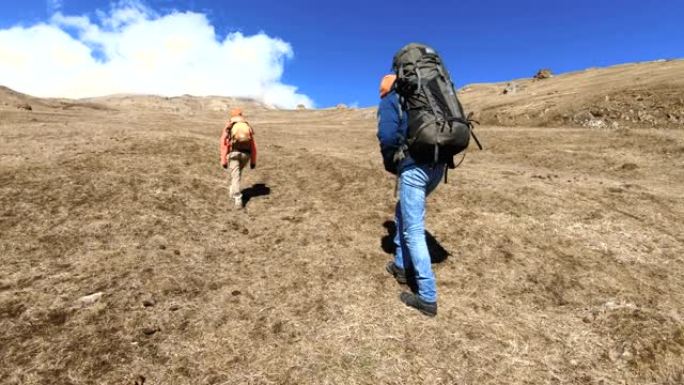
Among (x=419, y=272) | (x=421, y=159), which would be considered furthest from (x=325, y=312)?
(x=421, y=159)

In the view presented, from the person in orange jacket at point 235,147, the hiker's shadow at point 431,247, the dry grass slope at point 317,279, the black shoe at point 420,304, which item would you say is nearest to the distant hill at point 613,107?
the dry grass slope at point 317,279

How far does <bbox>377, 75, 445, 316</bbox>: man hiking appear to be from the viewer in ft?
21.3

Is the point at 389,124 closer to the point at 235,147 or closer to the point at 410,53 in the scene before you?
the point at 410,53

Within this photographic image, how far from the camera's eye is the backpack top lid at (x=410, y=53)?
661 centimetres

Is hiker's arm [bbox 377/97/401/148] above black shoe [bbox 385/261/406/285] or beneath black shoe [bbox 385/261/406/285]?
above

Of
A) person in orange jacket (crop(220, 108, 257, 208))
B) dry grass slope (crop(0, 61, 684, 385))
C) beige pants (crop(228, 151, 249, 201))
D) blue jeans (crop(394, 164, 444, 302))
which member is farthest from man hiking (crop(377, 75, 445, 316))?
beige pants (crop(228, 151, 249, 201))

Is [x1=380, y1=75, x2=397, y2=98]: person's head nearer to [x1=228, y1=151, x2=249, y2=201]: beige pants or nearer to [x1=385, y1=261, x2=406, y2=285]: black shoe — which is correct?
[x1=385, y1=261, x2=406, y2=285]: black shoe

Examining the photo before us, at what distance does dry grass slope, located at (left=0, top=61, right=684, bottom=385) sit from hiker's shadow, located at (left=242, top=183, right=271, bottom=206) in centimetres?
14

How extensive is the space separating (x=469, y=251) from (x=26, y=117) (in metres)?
32.3

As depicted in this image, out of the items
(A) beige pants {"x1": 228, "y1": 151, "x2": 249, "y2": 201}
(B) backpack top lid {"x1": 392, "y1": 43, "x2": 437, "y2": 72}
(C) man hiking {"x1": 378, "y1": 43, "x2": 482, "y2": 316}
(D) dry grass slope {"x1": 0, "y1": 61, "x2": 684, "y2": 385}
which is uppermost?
(B) backpack top lid {"x1": 392, "y1": 43, "x2": 437, "y2": 72}

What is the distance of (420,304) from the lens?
6.82 metres

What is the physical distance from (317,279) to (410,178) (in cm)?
278

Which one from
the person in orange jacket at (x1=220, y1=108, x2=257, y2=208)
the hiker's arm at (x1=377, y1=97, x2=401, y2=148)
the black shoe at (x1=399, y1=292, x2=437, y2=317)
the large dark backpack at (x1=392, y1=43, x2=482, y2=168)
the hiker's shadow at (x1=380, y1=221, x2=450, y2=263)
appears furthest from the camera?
the person in orange jacket at (x1=220, y1=108, x2=257, y2=208)

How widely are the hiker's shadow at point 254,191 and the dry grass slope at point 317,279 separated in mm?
141
